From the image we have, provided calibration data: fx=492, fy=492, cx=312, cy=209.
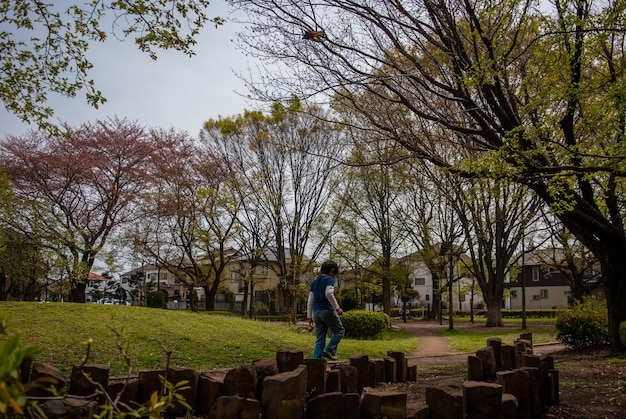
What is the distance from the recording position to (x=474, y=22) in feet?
30.8

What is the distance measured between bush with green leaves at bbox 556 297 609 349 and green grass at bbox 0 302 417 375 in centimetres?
443

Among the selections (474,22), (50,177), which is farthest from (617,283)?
(50,177)

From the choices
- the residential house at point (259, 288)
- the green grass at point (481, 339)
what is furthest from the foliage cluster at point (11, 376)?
the residential house at point (259, 288)

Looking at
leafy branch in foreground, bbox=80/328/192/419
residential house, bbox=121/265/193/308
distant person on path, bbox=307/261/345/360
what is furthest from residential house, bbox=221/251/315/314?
leafy branch in foreground, bbox=80/328/192/419

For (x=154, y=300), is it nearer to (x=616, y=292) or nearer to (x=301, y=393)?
(x=616, y=292)

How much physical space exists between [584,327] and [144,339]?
1035 cm

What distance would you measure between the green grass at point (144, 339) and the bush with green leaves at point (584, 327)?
4.43m

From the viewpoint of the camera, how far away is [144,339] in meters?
10.3

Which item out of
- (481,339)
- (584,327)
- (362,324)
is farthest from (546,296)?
(584,327)

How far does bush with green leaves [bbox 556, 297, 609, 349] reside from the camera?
472 inches

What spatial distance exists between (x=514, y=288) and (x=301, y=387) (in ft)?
207

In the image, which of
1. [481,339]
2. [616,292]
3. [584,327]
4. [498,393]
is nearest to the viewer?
[498,393]

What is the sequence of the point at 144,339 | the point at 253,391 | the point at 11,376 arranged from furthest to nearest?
1. the point at 144,339
2. the point at 253,391
3. the point at 11,376

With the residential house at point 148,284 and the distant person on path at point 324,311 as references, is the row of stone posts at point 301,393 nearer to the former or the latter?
the distant person on path at point 324,311
